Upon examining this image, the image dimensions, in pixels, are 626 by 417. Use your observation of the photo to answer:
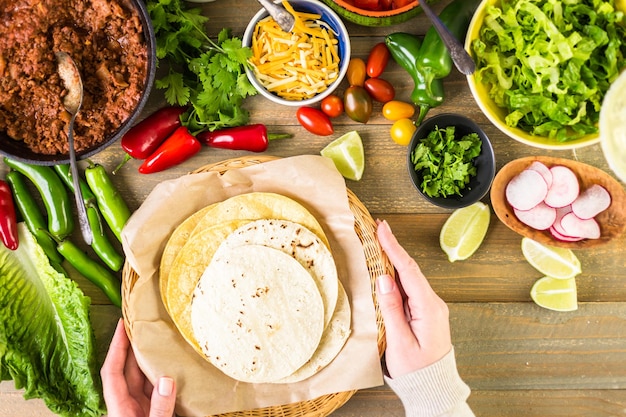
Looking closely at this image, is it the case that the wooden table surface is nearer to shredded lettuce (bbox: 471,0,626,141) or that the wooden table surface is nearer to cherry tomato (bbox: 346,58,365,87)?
cherry tomato (bbox: 346,58,365,87)

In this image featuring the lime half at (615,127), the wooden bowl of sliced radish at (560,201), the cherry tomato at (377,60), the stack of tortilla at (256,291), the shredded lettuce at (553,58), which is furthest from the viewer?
the cherry tomato at (377,60)

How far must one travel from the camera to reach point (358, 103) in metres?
2.56

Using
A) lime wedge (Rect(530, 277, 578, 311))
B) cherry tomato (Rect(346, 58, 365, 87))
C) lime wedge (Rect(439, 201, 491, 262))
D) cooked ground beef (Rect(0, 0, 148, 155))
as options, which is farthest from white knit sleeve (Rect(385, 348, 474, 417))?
cooked ground beef (Rect(0, 0, 148, 155))

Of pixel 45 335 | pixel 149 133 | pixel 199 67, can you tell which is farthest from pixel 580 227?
pixel 45 335

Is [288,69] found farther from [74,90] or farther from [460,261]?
[460,261]

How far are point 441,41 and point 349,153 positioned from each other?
0.65 metres

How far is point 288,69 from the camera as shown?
2.49 meters

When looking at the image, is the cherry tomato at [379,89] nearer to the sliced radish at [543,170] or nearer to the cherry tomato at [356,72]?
the cherry tomato at [356,72]

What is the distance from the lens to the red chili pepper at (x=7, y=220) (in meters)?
2.59

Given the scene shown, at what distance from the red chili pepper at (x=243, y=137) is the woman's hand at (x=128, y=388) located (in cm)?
95

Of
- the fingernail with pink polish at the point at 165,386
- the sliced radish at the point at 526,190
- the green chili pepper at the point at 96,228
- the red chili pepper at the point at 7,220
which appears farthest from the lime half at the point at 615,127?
the red chili pepper at the point at 7,220

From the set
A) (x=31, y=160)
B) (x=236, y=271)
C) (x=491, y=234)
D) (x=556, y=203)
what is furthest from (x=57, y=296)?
(x=556, y=203)

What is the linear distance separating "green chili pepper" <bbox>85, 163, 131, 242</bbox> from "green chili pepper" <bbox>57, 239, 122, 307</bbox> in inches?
7.8

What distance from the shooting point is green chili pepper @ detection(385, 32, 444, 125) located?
2.52m
